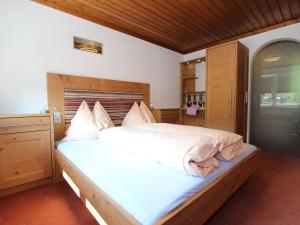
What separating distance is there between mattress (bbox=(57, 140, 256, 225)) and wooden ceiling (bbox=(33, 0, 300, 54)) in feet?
6.99

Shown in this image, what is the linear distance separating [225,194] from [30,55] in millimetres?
2842

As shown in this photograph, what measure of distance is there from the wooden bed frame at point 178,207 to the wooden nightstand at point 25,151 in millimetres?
177

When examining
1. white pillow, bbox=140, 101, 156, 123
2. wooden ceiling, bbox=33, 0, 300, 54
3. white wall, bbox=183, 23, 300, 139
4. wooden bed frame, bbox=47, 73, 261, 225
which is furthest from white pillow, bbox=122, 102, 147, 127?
white wall, bbox=183, 23, 300, 139

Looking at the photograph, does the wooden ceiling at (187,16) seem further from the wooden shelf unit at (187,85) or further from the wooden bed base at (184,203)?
the wooden bed base at (184,203)

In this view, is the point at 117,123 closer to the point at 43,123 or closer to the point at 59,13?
the point at 43,123

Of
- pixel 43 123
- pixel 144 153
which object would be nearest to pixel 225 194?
pixel 144 153

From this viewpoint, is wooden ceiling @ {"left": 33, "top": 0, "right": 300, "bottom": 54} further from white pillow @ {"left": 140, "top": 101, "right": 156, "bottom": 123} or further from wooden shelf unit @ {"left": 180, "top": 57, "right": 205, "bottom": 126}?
white pillow @ {"left": 140, "top": 101, "right": 156, "bottom": 123}

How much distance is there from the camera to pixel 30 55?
2287 mm

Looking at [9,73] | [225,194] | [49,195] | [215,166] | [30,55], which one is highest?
[30,55]

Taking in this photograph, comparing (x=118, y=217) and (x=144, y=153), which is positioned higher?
(x=144, y=153)

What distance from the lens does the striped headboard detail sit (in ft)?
8.53

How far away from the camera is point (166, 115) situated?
372 centimetres

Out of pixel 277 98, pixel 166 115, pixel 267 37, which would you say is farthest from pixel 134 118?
pixel 267 37

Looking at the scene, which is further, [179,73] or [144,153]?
[179,73]
